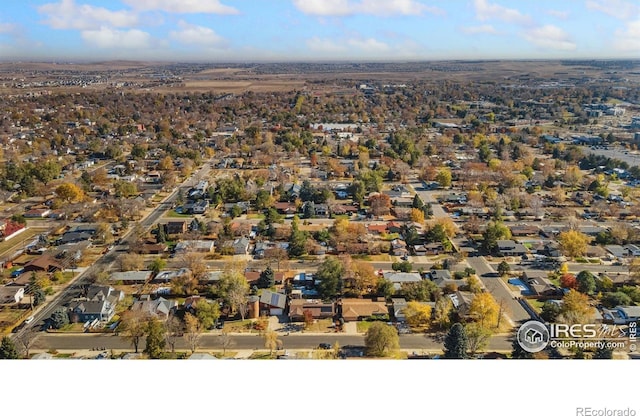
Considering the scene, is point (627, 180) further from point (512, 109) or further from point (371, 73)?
point (371, 73)

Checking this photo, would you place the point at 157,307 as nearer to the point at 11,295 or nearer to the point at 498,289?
the point at 11,295

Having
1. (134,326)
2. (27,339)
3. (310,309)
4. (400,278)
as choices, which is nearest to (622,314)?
(400,278)

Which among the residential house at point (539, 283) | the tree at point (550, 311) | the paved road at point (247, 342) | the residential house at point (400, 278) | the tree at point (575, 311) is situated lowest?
the paved road at point (247, 342)

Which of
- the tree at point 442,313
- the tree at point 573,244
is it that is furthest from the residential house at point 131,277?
the tree at point 573,244

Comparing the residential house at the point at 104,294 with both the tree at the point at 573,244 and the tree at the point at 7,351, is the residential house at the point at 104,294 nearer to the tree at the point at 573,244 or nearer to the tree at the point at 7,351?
the tree at the point at 7,351

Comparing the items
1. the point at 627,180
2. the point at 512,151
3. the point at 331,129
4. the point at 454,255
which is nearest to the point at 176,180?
the point at 454,255

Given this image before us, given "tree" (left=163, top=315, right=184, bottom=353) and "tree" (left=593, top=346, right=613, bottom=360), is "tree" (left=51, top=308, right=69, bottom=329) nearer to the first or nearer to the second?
"tree" (left=163, top=315, right=184, bottom=353)
